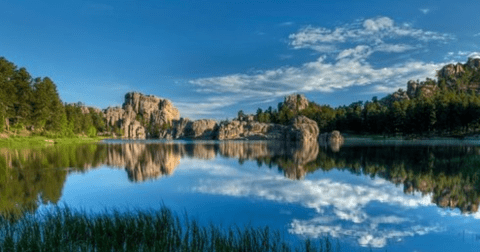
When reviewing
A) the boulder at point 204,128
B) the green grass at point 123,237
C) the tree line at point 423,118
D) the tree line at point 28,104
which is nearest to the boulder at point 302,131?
the tree line at point 423,118

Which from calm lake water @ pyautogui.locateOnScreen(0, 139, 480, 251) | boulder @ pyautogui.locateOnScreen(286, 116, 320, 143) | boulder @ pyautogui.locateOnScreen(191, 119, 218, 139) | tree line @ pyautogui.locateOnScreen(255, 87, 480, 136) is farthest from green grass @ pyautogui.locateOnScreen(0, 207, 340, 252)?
boulder @ pyautogui.locateOnScreen(191, 119, 218, 139)

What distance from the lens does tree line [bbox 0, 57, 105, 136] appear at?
7412 centimetres

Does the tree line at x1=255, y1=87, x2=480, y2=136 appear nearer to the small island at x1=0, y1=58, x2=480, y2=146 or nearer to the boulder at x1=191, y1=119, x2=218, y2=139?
the small island at x1=0, y1=58, x2=480, y2=146

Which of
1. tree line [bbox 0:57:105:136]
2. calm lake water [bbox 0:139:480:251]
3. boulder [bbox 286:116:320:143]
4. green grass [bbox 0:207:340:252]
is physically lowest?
calm lake water [bbox 0:139:480:251]

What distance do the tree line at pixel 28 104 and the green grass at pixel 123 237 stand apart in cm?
6848

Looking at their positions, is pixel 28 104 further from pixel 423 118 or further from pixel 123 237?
pixel 423 118

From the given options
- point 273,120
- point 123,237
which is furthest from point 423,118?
point 123,237

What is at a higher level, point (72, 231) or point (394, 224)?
point (72, 231)

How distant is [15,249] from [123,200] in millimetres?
10523

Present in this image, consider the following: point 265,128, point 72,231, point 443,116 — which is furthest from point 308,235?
A: point 265,128

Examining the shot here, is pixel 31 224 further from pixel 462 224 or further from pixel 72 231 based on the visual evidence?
pixel 462 224

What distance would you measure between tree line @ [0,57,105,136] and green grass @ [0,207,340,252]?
68479mm

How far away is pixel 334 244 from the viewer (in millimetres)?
10945

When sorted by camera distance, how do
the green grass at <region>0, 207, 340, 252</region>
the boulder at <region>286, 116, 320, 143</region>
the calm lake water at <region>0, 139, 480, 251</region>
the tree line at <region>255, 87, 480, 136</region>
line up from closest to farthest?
the green grass at <region>0, 207, 340, 252</region> < the calm lake water at <region>0, 139, 480, 251</region> < the tree line at <region>255, 87, 480, 136</region> < the boulder at <region>286, 116, 320, 143</region>
